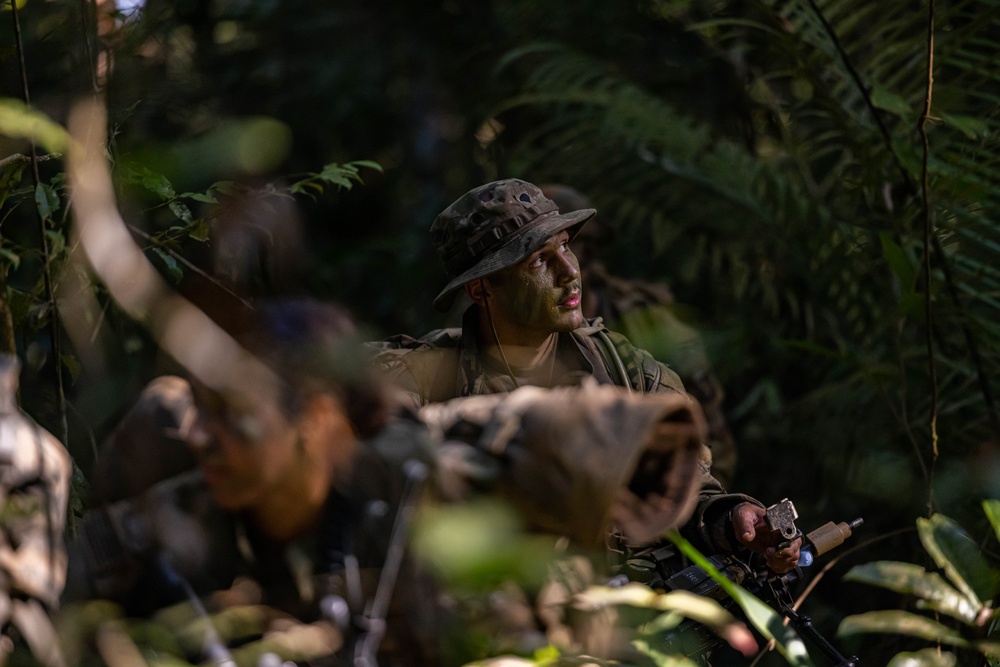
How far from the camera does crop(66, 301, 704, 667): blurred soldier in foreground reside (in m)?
1.97

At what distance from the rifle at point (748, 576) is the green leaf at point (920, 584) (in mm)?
740

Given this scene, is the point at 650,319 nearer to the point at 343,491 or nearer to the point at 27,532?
the point at 343,491

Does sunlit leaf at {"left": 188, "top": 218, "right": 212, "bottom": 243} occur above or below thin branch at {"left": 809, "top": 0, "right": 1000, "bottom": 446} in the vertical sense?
above

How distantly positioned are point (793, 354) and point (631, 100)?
5.17 feet

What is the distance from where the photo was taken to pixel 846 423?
5816 millimetres

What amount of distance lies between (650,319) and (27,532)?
3656 mm

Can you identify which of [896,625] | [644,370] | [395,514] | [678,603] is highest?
[395,514]

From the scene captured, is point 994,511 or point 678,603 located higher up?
point 678,603

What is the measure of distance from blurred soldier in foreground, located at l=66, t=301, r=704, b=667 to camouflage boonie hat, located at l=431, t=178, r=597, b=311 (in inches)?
51.4

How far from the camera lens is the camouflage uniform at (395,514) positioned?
2016 mm

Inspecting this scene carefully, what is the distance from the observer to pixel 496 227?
3.51 m

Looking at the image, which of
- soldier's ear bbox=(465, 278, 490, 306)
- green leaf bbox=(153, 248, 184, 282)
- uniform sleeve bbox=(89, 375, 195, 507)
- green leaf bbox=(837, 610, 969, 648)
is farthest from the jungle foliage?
green leaf bbox=(837, 610, 969, 648)

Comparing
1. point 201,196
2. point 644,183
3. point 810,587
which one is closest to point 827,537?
point 810,587

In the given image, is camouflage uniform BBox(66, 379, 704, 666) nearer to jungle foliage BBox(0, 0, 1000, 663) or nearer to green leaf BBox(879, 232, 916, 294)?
jungle foliage BBox(0, 0, 1000, 663)
